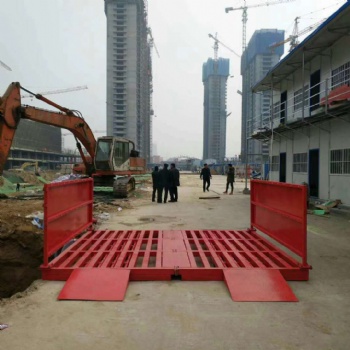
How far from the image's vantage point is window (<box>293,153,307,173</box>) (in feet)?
49.9

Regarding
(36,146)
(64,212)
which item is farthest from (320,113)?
(36,146)

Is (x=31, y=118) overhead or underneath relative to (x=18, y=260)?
overhead

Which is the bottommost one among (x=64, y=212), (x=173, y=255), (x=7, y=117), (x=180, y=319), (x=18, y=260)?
(x=18, y=260)

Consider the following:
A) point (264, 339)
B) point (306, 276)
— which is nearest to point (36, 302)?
point (264, 339)

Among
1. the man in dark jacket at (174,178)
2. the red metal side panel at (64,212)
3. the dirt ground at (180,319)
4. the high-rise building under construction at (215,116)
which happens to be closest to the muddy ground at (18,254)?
the red metal side panel at (64,212)

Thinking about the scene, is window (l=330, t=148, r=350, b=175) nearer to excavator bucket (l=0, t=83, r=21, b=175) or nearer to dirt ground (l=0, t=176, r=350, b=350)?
dirt ground (l=0, t=176, r=350, b=350)

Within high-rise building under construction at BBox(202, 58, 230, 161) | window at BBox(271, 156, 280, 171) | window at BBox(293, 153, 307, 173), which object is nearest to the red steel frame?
window at BBox(293, 153, 307, 173)

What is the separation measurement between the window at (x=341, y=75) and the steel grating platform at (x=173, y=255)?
814 centimetres

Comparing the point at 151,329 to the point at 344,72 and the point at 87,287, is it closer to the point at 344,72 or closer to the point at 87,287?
the point at 87,287

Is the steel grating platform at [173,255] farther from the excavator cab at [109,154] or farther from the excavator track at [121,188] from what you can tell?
the excavator cab at [109,154]

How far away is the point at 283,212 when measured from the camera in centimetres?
543

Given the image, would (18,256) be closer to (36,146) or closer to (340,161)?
(340,161)

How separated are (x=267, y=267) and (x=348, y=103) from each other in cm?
765

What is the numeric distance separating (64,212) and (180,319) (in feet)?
9.74
